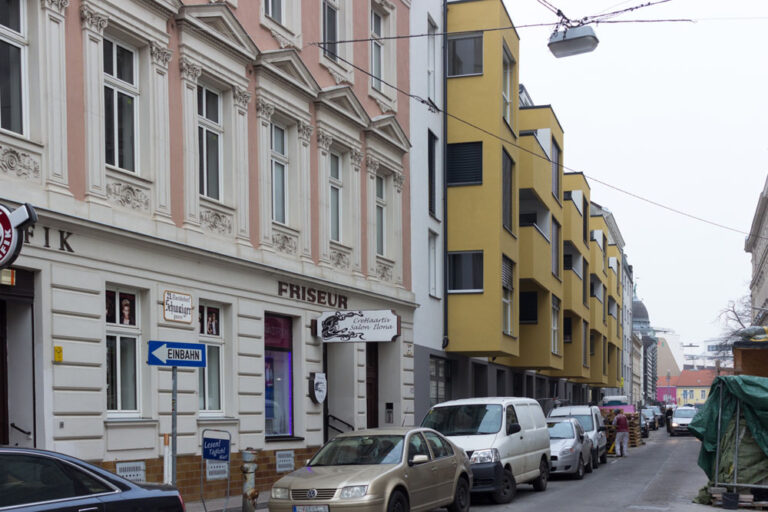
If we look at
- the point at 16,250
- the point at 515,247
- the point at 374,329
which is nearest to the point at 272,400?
the point at 374,329

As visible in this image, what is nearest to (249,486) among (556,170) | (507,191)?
(507,191)

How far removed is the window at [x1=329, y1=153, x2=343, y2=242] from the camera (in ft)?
77.9

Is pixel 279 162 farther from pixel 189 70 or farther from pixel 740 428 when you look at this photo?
pixel 740 428

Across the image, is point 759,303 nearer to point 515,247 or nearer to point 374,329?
point 515,247

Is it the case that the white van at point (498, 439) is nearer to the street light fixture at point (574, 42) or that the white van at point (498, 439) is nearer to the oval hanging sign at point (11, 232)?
the street light fixture at point (574, 42)

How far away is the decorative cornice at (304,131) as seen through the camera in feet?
71.1

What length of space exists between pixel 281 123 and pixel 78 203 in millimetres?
7337

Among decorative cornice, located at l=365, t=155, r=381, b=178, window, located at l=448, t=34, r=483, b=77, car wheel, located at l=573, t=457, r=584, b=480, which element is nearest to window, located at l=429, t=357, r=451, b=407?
car wheel, located at l=573, t=457, r=584, b=480

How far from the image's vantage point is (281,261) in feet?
67.5

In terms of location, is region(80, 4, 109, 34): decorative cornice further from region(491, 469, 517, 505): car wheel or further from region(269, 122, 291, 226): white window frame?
region(491, 469, 517, 505): car wheel

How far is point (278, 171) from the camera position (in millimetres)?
21344

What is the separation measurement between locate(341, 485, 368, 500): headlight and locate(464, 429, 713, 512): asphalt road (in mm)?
4655

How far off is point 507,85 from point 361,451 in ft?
68.0

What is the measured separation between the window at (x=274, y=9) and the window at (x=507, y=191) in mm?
11471
